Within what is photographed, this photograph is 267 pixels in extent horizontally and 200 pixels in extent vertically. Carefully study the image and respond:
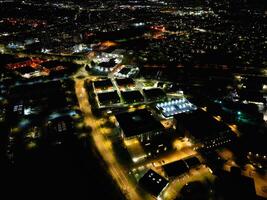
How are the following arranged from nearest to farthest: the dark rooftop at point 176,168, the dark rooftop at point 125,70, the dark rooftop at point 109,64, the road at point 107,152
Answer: the road at point 107,152, the dark rooftop at point 176,168, the dark rooftop at point 125,70, the dark rooftop at point 109,64

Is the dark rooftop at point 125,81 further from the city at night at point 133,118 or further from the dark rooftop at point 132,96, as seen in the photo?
the dark rooftop at point 132,96

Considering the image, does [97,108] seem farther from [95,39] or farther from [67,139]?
[95,39]

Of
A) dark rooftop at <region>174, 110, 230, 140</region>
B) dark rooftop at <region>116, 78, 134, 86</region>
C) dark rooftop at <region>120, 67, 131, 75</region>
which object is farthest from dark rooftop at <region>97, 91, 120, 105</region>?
dark rooftop at <region>174, 110, 230, 140</region>

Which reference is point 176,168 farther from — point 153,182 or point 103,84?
point 103,84

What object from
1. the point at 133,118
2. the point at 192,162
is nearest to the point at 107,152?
the point at 133,118

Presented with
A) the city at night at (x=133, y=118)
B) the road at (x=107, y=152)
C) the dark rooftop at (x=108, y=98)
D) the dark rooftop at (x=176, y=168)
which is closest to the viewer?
the road at (x=107, y=152)

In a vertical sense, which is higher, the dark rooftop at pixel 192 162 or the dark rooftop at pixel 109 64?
the dark rooftop at pixel 109 64

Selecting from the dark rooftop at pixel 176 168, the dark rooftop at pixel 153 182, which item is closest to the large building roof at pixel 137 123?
the dark rooftop at pixel 176 168
